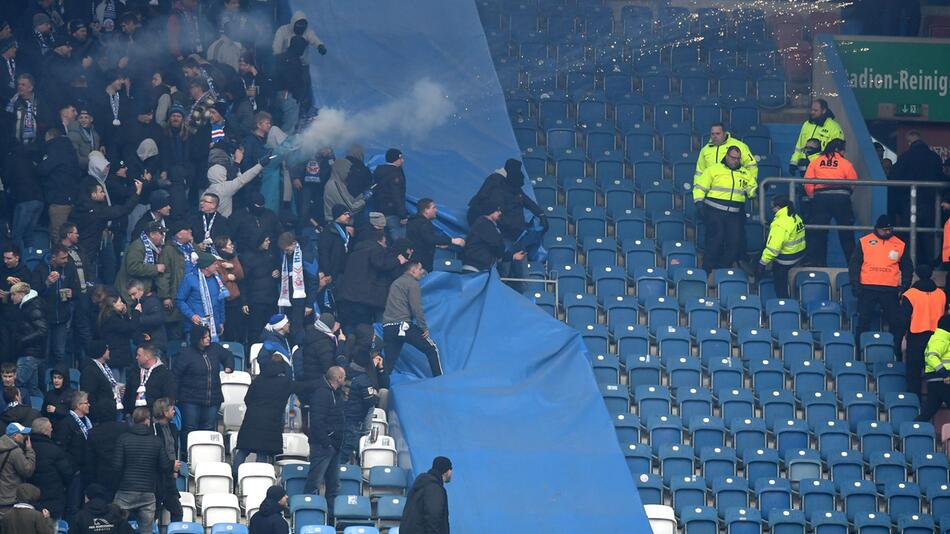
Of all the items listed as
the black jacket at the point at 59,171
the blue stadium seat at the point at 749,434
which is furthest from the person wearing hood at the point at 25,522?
the blue stadium seat at the point at 749,434

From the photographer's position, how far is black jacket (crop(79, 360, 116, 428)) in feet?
58.1

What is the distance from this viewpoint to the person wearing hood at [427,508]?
55.3 feet

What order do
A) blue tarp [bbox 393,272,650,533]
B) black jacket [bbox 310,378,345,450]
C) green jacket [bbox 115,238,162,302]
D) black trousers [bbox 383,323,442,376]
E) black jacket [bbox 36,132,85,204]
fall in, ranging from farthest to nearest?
1. black trousers [bbox 383,323,442,376]
2. black jacket [bbox 36,132,85,204]
3. green jacket [bbox 115,238,162,302]
4. blue tarp [bbox 393,272,650,533]
5. black jacket [bbox 310,378,345,450]

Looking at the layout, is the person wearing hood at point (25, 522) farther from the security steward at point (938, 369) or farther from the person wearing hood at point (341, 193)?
the security steward at point (938, 369)

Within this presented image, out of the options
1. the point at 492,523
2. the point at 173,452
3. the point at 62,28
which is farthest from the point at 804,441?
the point at 62,28

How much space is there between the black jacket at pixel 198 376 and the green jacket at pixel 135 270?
115 centimetres

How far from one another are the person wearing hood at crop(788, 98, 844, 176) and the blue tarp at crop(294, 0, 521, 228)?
332cm

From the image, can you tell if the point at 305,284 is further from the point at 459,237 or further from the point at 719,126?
the point at 719,126

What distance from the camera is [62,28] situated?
72.9 feet

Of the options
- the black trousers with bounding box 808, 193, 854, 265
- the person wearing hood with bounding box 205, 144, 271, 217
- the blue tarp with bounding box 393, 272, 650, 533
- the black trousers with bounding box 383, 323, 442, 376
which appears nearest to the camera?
the blue tarp with bounding box 393, 272, 650, 533

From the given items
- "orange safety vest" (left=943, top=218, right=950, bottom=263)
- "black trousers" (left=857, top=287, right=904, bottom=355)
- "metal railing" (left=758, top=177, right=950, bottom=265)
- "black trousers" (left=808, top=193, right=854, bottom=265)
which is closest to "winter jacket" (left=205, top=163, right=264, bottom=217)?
"metal railing" (left=758, top=177, right=950, bottom=265)

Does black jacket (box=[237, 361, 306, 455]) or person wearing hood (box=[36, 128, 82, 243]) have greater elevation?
person wearing hood (box=[36, 128, 82, 243])

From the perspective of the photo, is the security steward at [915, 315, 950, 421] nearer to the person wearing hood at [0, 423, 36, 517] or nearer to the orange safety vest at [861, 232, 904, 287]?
→ the orange safety vest at [861, 232, 904, 287]

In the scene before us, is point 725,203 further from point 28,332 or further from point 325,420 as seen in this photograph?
point 28,332
